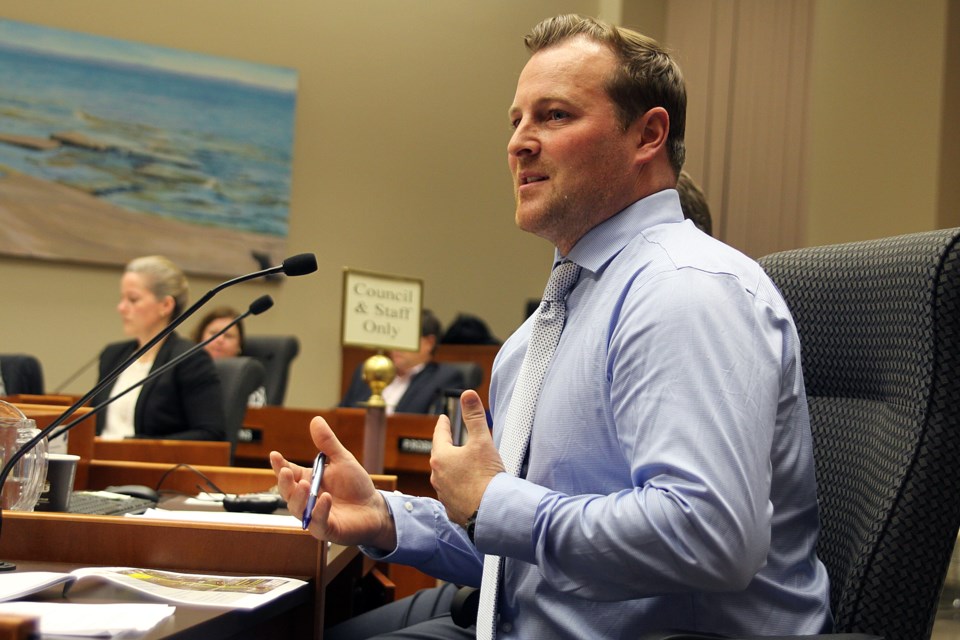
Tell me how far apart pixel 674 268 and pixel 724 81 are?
388 cm

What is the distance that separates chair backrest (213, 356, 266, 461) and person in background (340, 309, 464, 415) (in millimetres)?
1076

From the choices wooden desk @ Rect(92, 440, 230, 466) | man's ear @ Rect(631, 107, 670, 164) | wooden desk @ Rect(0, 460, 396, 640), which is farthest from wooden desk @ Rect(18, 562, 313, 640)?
wooden desk @ Rect(92, 440, 230, 466)

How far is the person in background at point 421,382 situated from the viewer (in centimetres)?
493

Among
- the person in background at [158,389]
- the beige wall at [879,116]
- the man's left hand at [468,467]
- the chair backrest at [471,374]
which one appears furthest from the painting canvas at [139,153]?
the man's left hand at [468,467]

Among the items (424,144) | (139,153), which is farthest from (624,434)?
(424,144)

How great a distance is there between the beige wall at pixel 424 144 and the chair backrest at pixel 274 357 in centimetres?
67

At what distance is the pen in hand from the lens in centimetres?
121

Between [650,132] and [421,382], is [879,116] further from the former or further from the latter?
[650,132]

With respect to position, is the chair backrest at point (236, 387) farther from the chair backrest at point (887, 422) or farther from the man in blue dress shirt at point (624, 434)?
the chair backrest at point (887, 422)

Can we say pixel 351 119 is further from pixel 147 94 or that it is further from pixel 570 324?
pixel 570 324

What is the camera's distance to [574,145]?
1379 mm

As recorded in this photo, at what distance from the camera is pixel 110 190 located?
19.2ft

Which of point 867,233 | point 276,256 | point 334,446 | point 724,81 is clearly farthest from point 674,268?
point 276,256

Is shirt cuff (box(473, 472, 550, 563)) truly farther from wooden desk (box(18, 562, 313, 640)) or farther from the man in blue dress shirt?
wooden desk (box(18, 562, 313, 640))
